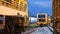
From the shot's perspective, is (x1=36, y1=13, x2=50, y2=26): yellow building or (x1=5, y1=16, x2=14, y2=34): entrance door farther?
(x1=36, y1=13, x2=50, y2=26): yellow building

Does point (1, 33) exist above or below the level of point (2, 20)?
below

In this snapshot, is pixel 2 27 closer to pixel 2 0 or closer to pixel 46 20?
pixel 2 0

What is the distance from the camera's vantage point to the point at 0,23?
362 inches

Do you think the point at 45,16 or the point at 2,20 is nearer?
the point at 2,20

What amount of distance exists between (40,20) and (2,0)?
110 feet

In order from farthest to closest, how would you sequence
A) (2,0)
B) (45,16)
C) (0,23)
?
(45,16) → (2,0) → (0,23)

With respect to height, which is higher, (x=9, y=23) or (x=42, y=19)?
(x=9, y=23)

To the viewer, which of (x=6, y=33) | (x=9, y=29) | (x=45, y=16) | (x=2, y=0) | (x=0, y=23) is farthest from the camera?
(x=45, y=16)

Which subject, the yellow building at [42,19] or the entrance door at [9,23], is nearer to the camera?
the entrance door at [9,23]

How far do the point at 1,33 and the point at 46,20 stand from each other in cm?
3564

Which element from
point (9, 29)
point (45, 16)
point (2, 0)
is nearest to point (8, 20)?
point (9, 29)

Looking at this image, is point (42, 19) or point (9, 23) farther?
point (42, 19)

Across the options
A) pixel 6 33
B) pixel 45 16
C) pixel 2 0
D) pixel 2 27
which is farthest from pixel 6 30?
pixel 45 16

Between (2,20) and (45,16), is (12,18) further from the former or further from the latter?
(45,16)
